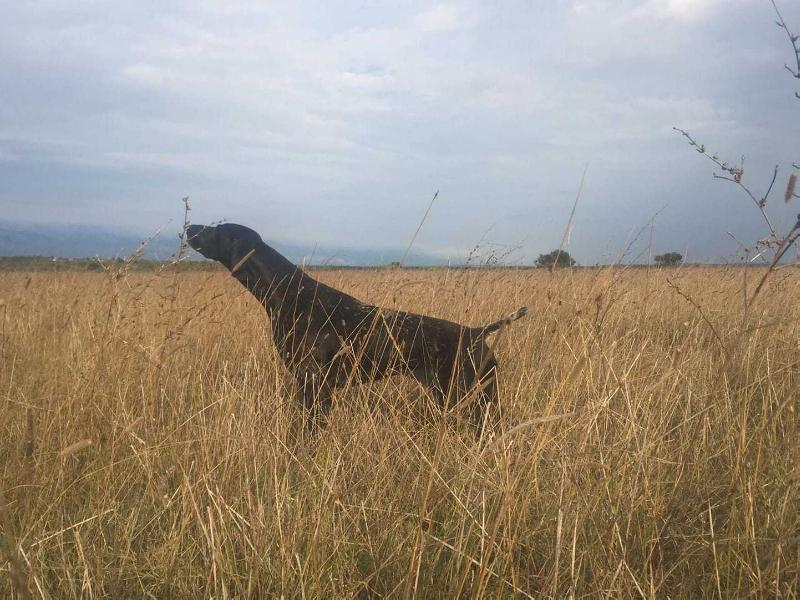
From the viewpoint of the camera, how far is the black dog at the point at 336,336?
3.24m

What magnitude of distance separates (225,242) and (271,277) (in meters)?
0.48

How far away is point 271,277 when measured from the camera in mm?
3814

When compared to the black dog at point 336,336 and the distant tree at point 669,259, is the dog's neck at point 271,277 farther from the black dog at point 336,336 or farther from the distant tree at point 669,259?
the distant tree at point 669,259

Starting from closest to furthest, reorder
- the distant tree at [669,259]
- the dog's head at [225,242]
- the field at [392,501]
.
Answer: the field at [392,501] → the dog's head at [225,242] → the distant tree at [669,259]

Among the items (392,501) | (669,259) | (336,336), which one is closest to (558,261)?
(336,336)

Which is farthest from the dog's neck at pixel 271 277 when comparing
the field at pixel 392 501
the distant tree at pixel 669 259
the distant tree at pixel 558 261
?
the distant tree at pixel 669 259

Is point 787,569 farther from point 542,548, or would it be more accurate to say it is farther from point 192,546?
point 192,546

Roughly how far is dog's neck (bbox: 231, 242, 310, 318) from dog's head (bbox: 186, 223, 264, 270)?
8 cm

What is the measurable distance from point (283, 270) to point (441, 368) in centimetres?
132

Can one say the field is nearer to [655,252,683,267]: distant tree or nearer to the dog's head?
the dog's head

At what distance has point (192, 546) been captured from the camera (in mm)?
1876

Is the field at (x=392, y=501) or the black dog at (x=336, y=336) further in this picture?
the black dog at (x=336, y=336)

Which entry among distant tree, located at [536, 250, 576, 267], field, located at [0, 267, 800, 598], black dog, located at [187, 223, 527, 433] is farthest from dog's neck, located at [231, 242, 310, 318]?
distant tree, located at [536, 250, 576, 267]

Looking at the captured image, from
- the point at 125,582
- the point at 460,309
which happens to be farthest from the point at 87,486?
the point at 460,309
